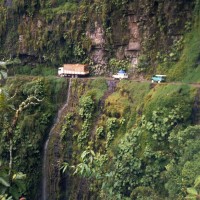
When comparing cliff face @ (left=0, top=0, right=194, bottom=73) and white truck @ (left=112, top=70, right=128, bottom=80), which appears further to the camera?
white truck @ (left=112, top=70, right=128, bottom=80)

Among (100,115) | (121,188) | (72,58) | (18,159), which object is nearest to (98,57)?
(72,58)

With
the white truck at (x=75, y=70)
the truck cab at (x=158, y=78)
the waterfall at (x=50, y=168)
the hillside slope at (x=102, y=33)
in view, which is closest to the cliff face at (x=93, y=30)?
the hillside slope at (x=102, y=33)

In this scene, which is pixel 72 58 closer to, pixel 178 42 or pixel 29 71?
pixel 29 71

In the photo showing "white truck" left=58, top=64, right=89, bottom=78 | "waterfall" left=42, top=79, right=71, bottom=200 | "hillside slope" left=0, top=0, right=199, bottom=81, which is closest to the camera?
"waterfall" left=42, top=79, right=71, bottom=200

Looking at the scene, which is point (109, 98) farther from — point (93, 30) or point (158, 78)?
point (93, 30)

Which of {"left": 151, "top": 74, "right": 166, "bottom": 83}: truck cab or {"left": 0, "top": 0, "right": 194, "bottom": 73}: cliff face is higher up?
{"left": 0, "top": 0, "right": 194, "bottom": 73}: cliff face

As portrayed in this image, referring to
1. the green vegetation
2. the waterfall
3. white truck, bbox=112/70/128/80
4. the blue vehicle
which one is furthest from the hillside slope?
the waterfall

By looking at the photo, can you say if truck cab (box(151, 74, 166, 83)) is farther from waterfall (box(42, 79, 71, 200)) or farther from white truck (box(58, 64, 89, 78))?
waterfall (box(42, 79, 71, 200))
